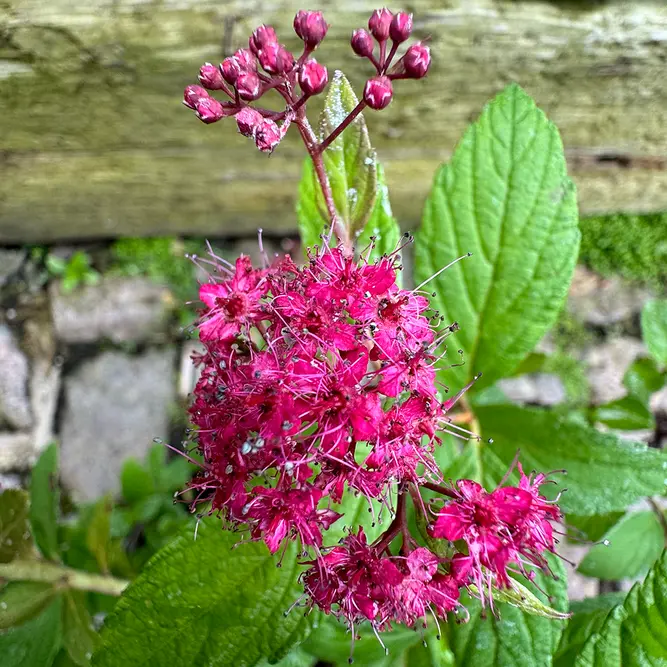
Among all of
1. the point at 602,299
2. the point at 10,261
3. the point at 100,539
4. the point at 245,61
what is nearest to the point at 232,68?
the point at 245,61

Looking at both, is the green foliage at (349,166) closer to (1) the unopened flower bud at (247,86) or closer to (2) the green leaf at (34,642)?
(1) the unopened flower bud at (247,86)

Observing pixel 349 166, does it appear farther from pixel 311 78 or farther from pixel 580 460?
pixel 580 460

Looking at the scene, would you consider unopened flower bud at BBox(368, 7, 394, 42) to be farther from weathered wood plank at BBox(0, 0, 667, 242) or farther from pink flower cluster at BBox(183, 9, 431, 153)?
weathered wood plank at BBox(0, 0, 667, 242)

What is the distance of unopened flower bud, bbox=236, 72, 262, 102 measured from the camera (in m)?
1.03

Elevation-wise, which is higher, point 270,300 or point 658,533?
point 270,300

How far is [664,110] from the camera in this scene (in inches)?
82.5

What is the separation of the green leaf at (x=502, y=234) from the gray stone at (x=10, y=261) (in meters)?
1.90

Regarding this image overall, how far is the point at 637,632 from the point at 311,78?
109cm

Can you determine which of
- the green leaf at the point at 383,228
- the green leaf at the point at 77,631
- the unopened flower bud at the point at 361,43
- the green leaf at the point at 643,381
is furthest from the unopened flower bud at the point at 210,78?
the green leaf at the point at 643,381

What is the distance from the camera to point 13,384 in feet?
8.15

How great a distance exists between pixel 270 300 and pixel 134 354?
168 centimetres

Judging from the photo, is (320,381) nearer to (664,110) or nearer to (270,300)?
(270,300)

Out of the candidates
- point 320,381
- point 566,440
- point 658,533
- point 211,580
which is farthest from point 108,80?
point 658,533

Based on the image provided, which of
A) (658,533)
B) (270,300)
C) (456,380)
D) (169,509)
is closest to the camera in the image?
(270,300)
